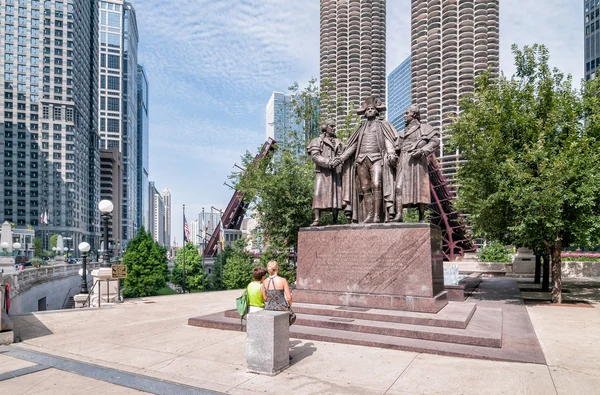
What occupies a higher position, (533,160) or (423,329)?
(533,160)

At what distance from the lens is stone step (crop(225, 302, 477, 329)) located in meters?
8.94

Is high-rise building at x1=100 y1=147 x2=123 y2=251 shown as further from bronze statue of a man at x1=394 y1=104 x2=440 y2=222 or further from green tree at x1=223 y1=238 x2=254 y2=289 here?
bronze statue of a man at x1=394 y1=104 x2=440 y2=222

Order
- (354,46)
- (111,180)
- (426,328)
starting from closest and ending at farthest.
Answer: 1. (426,328)
2. (354,46)
3. (111,180)

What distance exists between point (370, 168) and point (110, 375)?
824cm

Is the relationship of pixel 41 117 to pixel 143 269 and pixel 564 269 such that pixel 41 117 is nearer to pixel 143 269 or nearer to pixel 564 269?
pixel 143 269

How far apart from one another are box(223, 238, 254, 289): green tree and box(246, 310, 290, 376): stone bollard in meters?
33.4

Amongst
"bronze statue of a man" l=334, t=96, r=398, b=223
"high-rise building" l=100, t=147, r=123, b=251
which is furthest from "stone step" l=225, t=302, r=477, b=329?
"high-rise building" l=100, t=147, r=123, b=251

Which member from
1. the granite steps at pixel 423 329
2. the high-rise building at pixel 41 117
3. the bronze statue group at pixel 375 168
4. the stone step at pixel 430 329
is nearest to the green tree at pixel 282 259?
the bronze statue group at pixel 375 168

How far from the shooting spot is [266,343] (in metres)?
6.65

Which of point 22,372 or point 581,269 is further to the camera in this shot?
point 581,269

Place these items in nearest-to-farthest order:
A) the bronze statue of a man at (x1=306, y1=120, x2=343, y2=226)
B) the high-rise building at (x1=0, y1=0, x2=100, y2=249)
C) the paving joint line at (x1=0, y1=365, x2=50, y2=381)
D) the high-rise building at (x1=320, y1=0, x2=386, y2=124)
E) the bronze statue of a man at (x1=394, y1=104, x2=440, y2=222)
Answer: the paving joint line at (x1=0, y1=365, x2=50, y2=381), the bronze statue of a man at (x1=394, y1=104, x2=440, y2=222), the bronze statue of a man at (x1=306, y1=120, x2=343, y2=226), the high-rise building at (x1=320, y1=0, x2=386, y2=124), the high-rise building at (x1=0, y1=0, x2=100, y2=249)

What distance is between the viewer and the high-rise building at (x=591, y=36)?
86312 mm

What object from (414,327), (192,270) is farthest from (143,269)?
(414,327)

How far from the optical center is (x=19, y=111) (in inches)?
4719
